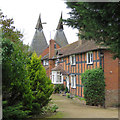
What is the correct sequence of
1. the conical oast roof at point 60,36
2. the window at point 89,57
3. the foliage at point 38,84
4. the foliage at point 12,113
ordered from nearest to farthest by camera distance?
the foliage at point 12,113 → the foliage at point 38,84 → the window at point 89,57 → the conical oast roof at point 60,36

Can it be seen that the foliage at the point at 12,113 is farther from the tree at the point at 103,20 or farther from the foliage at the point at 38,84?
the tree at the point at 103,20

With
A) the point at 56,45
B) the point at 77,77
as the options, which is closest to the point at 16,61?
the point at 77,77

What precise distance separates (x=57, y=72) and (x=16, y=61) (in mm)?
17314

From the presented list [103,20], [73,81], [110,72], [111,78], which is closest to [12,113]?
[103,20]

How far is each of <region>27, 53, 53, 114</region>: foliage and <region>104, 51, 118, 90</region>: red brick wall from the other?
6356mm

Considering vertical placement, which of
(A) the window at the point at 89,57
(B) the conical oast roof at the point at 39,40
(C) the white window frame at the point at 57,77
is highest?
(B) the conical oast roof at the point at 39,40

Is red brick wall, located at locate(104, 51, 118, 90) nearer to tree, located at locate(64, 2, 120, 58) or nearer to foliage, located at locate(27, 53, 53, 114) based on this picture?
foliage, located at locate(27, 53, 53, 114)

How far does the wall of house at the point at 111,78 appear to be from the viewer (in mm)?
15602

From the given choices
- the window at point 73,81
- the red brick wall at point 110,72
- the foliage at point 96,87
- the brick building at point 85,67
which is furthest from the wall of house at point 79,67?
the foliage at point 96,87

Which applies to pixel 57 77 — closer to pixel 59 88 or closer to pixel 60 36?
pixel 59 88

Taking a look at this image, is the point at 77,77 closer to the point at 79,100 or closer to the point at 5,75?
the point at 79,100

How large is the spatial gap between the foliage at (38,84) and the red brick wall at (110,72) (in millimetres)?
6356

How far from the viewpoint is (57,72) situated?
82.5 feet

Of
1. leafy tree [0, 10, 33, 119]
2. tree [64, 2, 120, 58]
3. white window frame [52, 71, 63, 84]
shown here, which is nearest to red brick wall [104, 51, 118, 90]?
leafy tree [0, 10, 33, 119]
